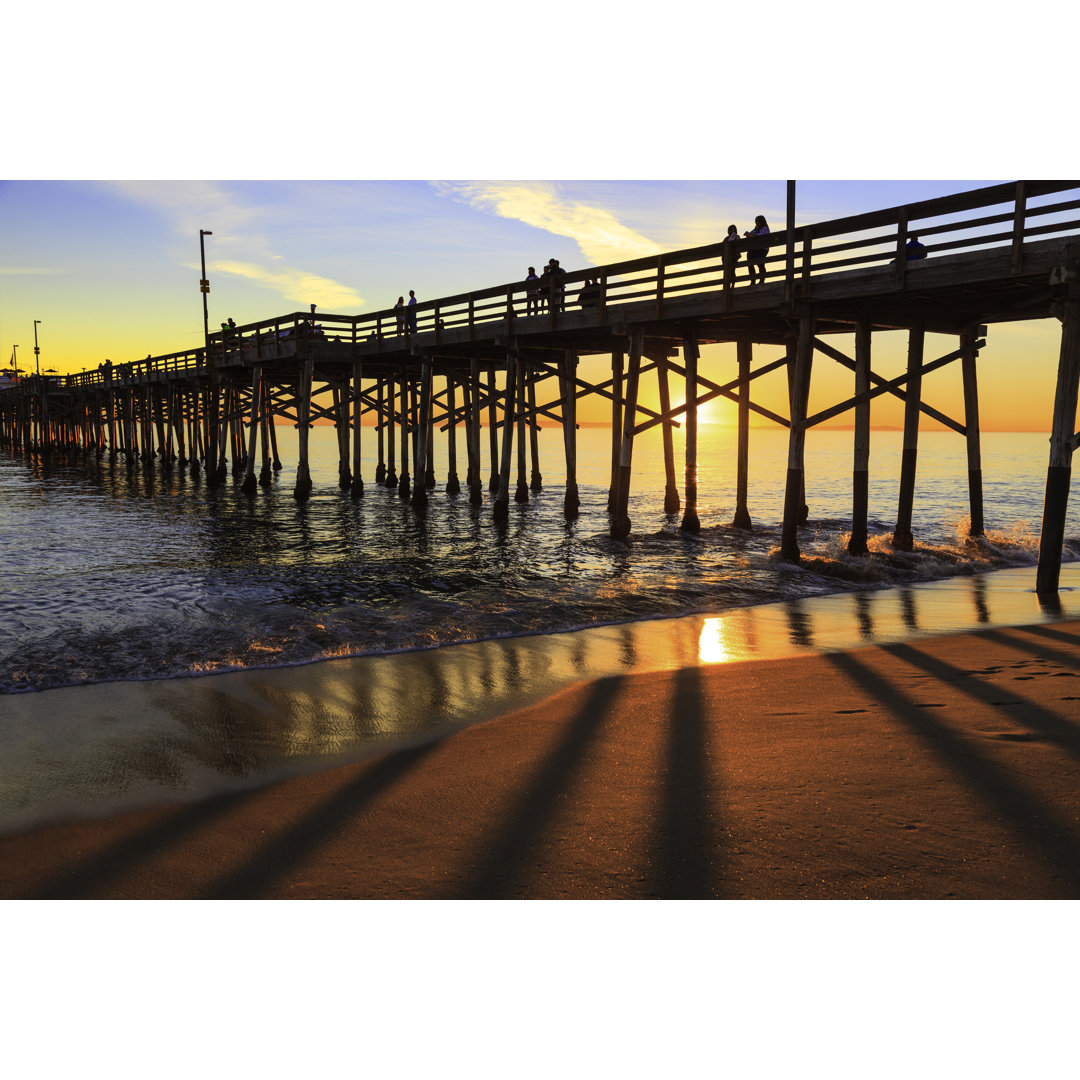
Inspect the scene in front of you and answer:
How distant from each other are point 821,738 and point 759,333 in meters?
13.4

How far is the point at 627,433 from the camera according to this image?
1642 cm

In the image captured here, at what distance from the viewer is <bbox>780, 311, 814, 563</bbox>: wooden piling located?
1274cm

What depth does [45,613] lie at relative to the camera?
9.37m

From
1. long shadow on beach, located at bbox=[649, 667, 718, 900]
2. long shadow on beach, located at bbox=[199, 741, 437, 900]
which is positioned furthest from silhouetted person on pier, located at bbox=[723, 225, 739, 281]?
long shadow on beach, located at bbox=[199, 741, 437, 900]

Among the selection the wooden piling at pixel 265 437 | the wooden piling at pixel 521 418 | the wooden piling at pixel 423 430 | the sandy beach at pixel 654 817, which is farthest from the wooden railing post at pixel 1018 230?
the wooden piling at pixel 265 437

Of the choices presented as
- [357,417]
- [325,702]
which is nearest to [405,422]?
[357,417]

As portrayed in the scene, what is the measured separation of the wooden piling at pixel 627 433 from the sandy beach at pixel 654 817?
426 inches

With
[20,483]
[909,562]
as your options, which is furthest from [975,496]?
[20,483]

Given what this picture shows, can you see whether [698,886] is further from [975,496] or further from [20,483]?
[20,483]

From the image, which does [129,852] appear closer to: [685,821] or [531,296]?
[685,821]

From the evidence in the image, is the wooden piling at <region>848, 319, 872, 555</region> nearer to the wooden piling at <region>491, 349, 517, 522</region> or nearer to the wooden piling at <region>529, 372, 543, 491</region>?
the wooden piling at <region>491, 349, 517, 522</region>

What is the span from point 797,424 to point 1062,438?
4056 mm

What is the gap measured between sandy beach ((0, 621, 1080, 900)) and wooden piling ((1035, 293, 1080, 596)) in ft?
17.1

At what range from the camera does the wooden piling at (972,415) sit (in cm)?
1397
